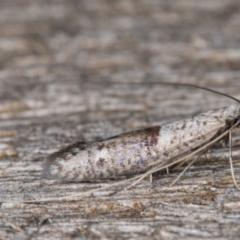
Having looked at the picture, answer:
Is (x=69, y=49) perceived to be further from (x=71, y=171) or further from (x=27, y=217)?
(x=27, y=217)

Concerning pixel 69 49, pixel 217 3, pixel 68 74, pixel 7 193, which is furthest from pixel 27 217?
pixel 217 3

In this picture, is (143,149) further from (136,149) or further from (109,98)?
(109,98)

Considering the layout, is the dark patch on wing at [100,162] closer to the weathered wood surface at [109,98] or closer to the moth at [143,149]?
the moth at [143,149]

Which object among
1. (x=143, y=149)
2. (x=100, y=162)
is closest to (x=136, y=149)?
(x=143, y=149)

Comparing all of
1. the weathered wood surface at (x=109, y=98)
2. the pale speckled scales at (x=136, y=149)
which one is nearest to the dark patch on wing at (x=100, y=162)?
the pale speckled scales at (x=136, y=149)

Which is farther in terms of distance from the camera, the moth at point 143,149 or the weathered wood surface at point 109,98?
the moth at point 143,149
